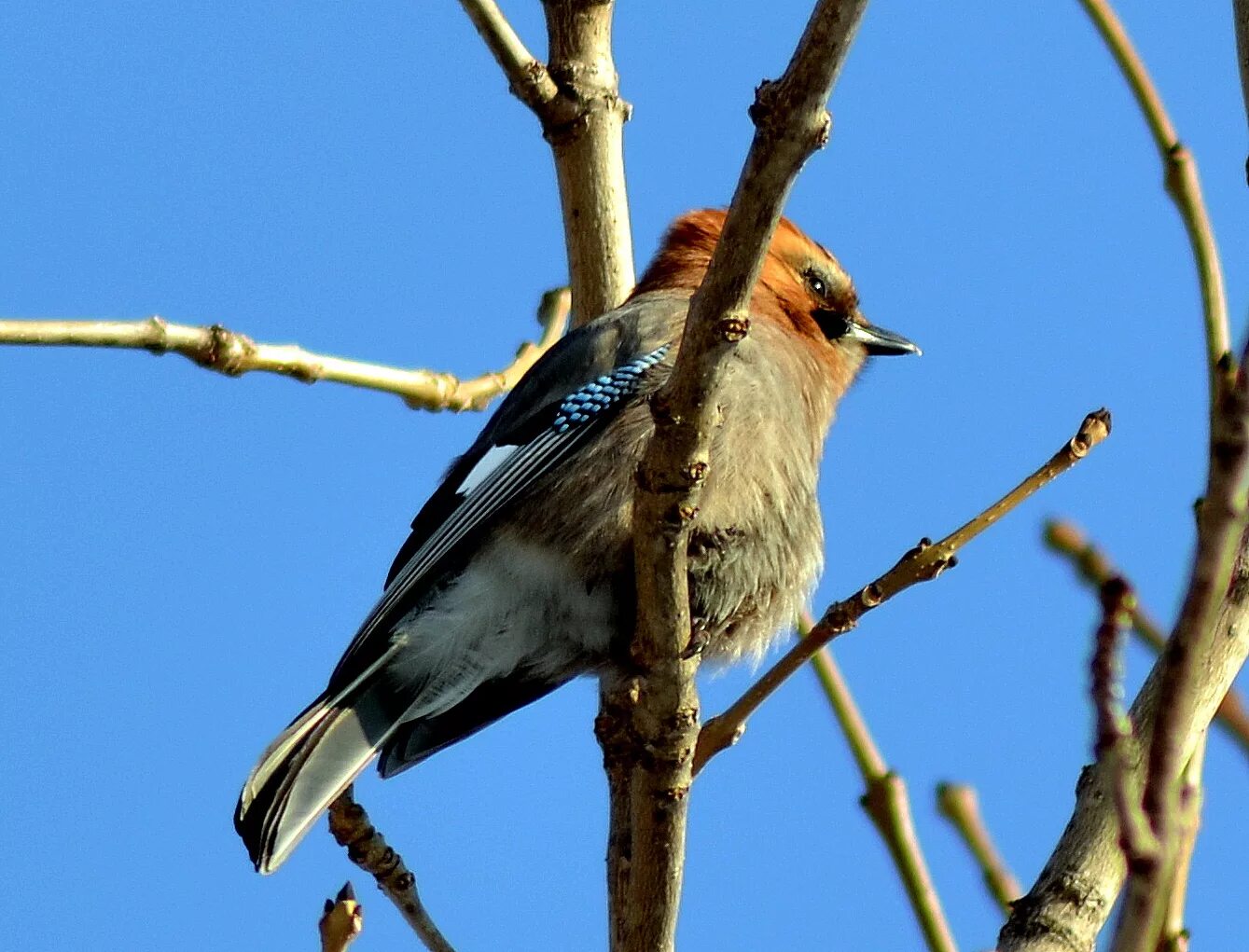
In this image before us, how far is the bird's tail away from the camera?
14.4 ft

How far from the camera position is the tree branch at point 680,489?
9.32ft

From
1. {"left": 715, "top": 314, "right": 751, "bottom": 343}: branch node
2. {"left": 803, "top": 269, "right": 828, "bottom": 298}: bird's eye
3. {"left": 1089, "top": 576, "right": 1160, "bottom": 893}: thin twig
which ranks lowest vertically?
{"left": 1089, "top": 576, "right": 1160, "bottom": 893}: thin twig

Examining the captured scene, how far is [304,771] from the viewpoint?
4516mm

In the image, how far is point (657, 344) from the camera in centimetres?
505

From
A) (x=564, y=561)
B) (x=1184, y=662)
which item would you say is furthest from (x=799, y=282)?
(x=1184, y=662)

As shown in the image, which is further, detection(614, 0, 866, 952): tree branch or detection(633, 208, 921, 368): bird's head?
detection(633, 208, 921, 368): bird's head

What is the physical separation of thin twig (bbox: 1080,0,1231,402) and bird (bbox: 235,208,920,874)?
1.83m

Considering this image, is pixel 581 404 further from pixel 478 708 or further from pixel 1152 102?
pixel 1152 102

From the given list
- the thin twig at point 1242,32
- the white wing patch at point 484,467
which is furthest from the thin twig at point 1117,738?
the white wing patch at point 484,467

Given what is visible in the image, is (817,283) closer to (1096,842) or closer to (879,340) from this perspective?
(879,340)

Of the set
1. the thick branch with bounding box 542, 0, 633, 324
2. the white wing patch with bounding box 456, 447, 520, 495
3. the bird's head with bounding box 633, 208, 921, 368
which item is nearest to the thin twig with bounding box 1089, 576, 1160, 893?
the white wing patch with bounding box 456, 447, 520, 495

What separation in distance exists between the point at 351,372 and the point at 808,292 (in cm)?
200

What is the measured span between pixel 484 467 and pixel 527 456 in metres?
0.24

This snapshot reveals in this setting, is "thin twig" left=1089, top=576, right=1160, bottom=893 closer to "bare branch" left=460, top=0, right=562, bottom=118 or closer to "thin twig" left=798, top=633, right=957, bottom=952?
"thin twig" left=798, top=633, right=957, bottom=952
